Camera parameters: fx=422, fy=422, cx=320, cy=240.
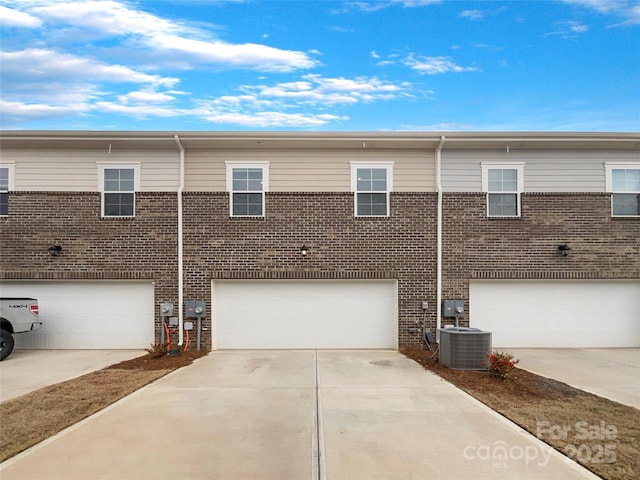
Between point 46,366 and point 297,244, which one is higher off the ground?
point 297,244

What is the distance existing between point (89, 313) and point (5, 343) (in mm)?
1832

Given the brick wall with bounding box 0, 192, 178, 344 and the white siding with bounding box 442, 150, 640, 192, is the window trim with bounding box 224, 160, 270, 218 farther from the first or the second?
the white siding with bounding box 442, 150, 640, 192

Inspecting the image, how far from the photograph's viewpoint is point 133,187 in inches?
429

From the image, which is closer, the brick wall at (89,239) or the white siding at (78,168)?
the brick wall at (89,239)

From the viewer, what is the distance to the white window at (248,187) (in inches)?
432

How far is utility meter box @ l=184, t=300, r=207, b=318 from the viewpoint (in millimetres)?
10586

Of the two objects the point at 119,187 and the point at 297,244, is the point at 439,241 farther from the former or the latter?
the point at 119,187

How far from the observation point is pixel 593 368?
877cm

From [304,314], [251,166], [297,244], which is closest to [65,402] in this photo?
[304,314]

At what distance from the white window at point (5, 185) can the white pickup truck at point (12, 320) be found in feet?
8.90

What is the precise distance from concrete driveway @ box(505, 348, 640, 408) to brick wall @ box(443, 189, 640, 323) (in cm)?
188

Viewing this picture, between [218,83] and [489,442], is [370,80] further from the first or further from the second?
[489,442]

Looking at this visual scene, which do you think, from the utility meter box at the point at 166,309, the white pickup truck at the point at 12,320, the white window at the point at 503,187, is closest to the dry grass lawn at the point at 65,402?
A: the utility meter box at the point at 166,309

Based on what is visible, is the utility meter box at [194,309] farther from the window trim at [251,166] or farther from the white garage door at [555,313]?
the white garage door at [555,313]
